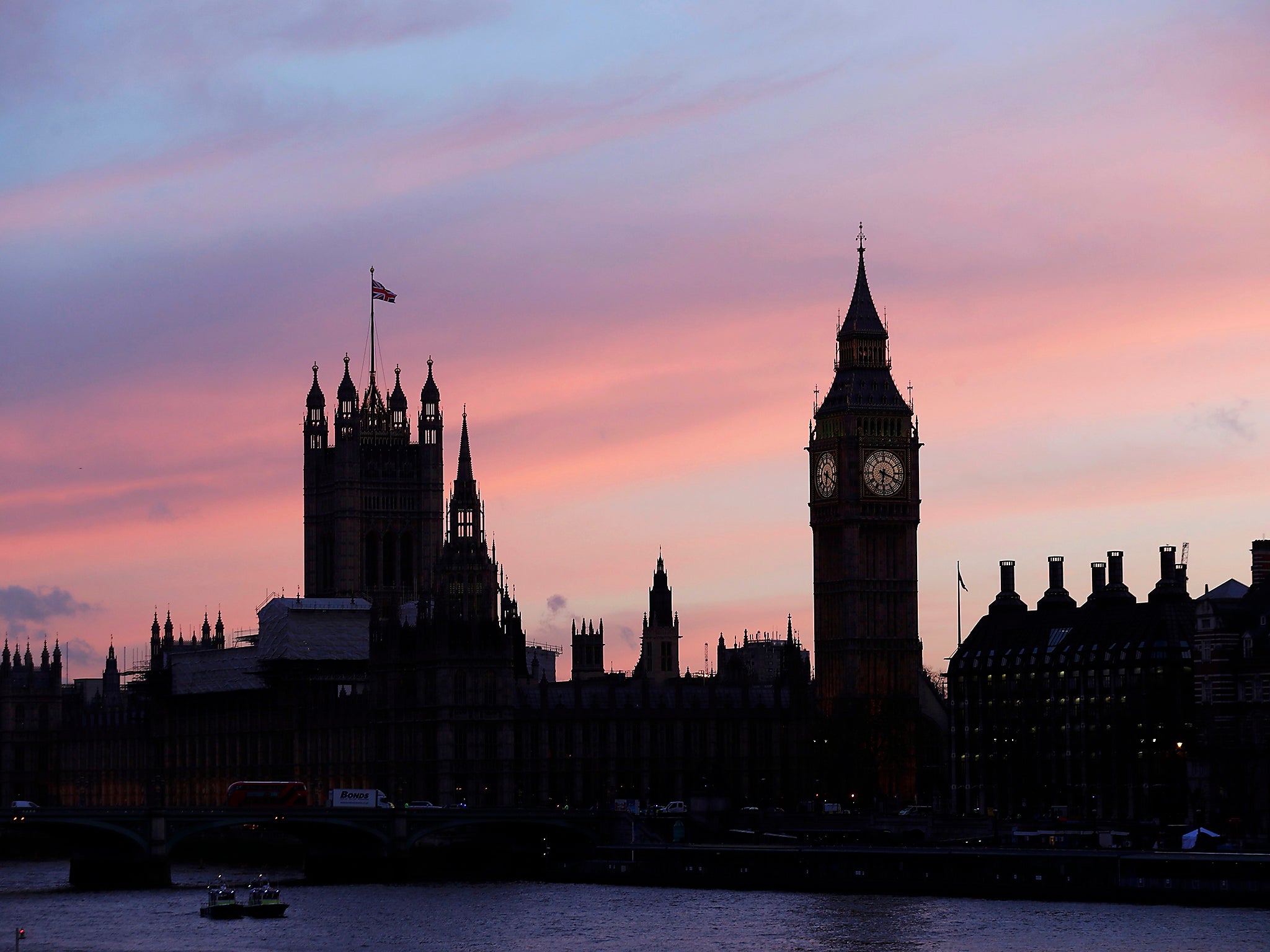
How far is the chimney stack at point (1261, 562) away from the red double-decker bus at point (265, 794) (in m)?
57.2

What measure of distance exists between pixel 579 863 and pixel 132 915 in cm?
3059

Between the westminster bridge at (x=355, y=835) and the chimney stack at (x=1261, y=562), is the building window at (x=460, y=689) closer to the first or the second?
the westminster bridge at (x=355, y=835)

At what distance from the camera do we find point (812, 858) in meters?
150

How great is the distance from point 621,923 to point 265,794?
45.1 metres

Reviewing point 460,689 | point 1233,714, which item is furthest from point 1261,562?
point 460,689

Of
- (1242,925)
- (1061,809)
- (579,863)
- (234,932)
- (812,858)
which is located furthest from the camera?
(1061,809)

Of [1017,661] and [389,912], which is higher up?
[1017,661]

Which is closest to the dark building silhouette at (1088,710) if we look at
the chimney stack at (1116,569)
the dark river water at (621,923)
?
the chimney stack at (1116,569)

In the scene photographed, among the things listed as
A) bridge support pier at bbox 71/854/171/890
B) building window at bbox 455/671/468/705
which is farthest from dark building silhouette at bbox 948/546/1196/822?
bridge support pier at bbox 71/854/171/890

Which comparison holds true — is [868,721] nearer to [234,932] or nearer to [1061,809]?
[1061,809]

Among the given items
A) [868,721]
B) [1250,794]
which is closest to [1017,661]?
[868,721]

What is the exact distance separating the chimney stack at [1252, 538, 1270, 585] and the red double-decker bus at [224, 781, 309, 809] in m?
57.2

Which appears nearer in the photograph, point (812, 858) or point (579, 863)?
point (812, 858)

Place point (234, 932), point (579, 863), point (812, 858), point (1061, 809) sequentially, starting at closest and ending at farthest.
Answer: point (234, 932)
point (812, 858)
point (579, 863)
point (1061, 809)
